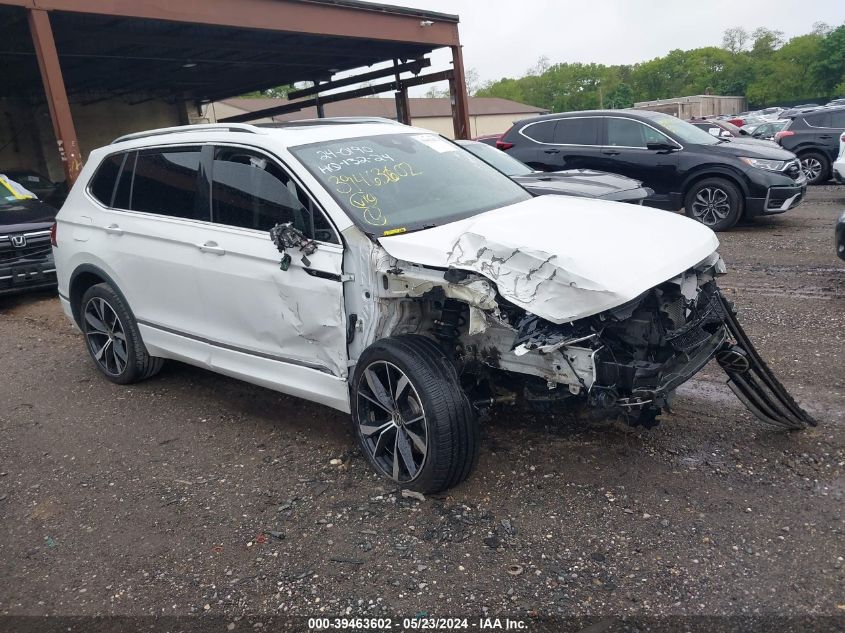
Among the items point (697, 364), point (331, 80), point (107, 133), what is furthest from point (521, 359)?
point (107, 133)

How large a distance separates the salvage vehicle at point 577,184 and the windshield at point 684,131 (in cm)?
252

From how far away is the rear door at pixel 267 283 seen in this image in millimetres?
3703

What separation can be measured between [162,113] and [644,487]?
861 inches

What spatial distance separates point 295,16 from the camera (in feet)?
37.3

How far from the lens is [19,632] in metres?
2.80

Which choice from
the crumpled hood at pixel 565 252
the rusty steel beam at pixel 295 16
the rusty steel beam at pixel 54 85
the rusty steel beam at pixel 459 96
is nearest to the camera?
the crumpled hood at pixel 565 252

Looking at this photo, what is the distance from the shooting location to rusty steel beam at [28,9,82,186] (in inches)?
350

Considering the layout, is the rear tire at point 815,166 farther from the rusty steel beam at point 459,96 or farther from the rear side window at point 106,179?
the rear side window at point 106,179

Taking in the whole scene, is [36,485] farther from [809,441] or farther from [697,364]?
[809,441]

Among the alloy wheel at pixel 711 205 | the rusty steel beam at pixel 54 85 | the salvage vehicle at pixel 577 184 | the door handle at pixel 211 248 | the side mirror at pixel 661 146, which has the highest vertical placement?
the rusty steel beam at pixel 54 85

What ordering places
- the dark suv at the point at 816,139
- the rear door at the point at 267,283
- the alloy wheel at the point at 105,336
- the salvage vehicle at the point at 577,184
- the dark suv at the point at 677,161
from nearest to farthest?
the rear door at the point at 267,283 < the alloy wheel at the point at 105,336 < the salvage vehicle at the point at 577,184 < the dark suv at the point at 677,161 < the dark suv at the point at 816,139

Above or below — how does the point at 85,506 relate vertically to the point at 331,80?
below

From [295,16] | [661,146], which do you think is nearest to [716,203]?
[661,146]

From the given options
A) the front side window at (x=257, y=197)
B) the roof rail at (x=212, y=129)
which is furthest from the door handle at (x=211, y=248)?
the roof rail at (x=212, y=129)
